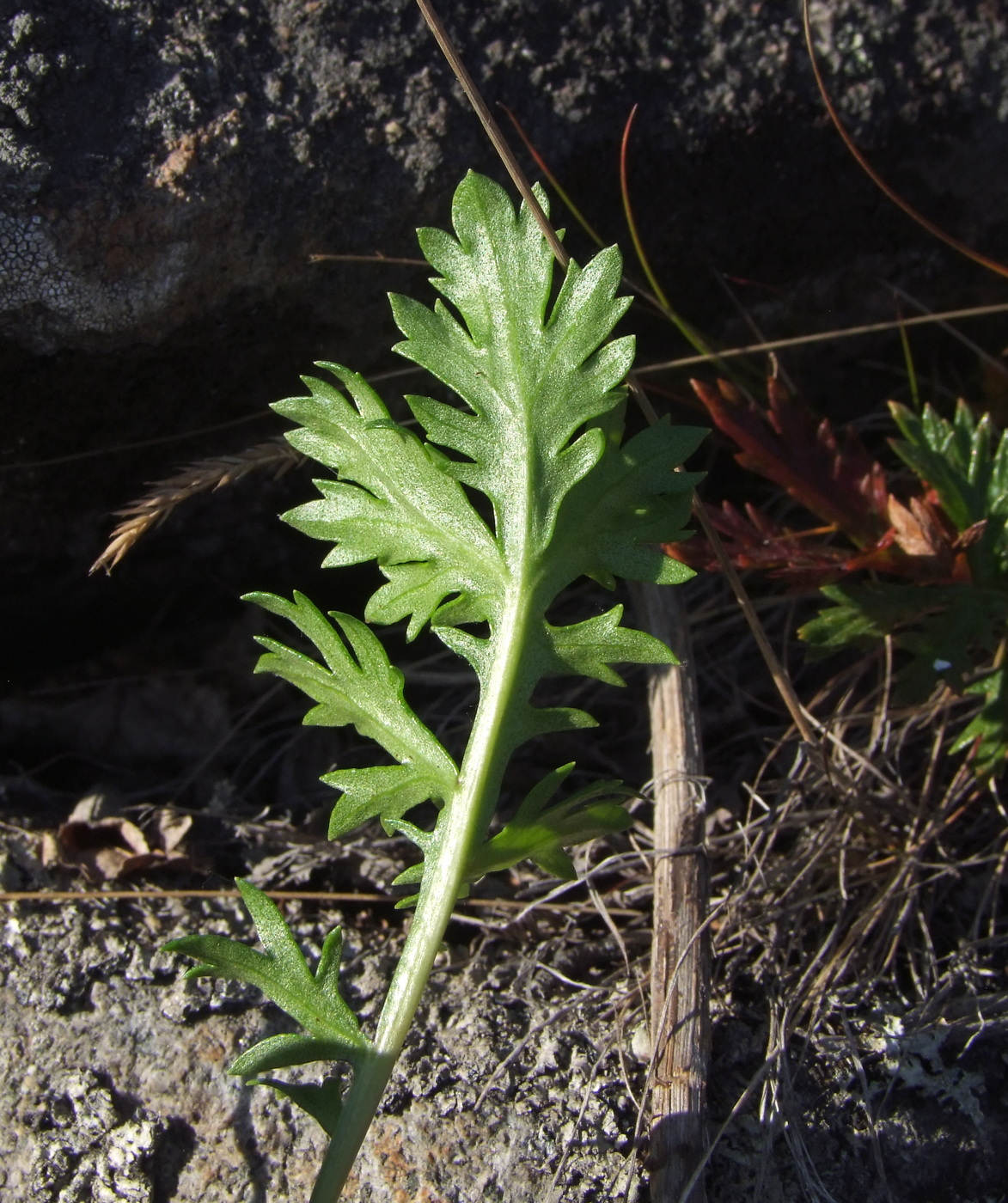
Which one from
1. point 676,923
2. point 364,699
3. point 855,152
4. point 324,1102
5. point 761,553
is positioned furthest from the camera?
point 855,152

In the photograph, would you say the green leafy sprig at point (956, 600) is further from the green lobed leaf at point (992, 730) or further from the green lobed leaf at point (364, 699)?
the green lobed leaf at point (364, 699)

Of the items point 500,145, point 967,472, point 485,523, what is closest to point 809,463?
point 967,472

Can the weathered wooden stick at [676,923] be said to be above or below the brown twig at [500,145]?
below

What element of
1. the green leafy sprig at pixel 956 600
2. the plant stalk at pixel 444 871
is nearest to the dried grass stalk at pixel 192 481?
the plant stalk at pixel 444 871

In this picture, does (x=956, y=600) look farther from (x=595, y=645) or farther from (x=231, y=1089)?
(x=231, y=1089)

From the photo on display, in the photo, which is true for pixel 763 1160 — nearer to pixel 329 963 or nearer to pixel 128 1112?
pixel 329 963

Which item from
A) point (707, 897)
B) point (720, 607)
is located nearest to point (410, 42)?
point (720, 607)
